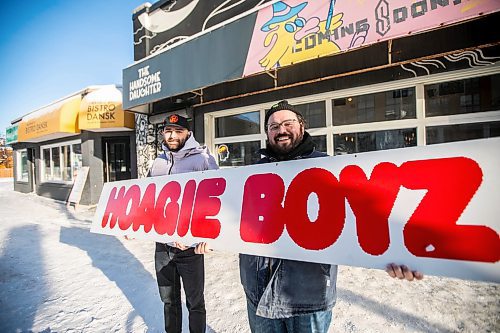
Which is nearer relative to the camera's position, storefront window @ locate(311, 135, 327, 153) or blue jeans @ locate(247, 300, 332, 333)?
blue jeans @ locate(247, 300, 332, 333)

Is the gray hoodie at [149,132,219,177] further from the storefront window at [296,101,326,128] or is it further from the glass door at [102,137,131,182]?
the glass door at [102,137,131,182]

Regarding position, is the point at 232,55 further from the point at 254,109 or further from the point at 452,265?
the point at 452,265

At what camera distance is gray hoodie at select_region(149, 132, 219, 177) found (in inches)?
81.7

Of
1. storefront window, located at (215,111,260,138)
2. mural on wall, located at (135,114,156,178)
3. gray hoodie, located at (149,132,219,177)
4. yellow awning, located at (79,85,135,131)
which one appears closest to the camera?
gray hoodie, located at (149,132,219,177)

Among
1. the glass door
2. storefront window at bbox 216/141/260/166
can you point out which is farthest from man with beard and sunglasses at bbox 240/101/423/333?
the glass door

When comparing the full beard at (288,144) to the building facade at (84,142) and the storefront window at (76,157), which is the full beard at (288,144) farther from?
the storefront window at (76,157)

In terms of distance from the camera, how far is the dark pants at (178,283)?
191 cm

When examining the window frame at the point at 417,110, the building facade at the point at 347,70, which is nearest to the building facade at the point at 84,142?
the building facade at the point at 347,70

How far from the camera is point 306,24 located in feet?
10.1

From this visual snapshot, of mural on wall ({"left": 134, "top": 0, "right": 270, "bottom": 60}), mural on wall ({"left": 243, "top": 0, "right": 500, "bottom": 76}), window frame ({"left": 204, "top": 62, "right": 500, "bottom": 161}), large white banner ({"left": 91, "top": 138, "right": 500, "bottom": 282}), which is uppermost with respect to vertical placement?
mural on wall ({"left": 134, "top": 0, "right": 270, "bottom": 60})

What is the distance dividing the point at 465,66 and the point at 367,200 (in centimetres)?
343

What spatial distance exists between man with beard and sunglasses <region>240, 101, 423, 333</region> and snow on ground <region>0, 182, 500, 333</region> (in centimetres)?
109

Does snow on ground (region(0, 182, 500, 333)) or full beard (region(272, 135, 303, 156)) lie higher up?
full beard (region(272, 135, 303, 156))

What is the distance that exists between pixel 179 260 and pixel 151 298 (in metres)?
1.25
